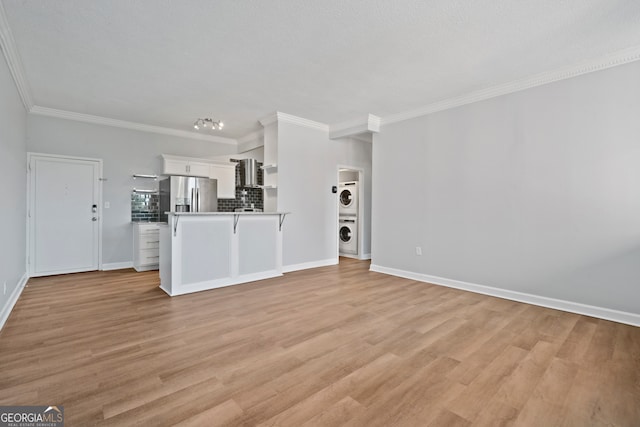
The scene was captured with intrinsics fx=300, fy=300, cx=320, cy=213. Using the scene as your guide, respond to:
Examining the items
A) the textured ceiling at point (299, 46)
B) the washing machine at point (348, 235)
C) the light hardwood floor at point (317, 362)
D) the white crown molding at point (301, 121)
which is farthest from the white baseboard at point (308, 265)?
the textured ceiling at point (299, 46)

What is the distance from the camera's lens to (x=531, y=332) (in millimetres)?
2758

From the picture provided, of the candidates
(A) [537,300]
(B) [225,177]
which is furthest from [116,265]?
(A) [537,300]

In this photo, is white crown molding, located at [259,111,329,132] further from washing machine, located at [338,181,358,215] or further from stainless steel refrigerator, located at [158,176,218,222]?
stainless steel refrigerator, located at [158,176,218,222]

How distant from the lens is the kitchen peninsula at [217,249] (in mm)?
3877

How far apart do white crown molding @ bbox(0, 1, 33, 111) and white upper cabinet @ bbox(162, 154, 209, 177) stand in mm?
2066

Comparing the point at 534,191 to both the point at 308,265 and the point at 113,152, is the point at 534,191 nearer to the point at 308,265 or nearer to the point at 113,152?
the point at 308,265

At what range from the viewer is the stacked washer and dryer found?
6.85m

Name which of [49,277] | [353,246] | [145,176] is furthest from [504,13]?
[49,277]

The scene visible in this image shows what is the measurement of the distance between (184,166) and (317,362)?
5113 millimetres

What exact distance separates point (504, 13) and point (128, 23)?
3151 mm

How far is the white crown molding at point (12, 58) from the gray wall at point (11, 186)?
0.31 feet

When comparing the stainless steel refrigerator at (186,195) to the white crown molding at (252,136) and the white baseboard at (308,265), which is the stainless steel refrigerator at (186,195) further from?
the white baseboard at (308,265)

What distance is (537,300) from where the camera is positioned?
356 cm

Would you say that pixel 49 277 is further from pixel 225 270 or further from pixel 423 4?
pixel 423 4
